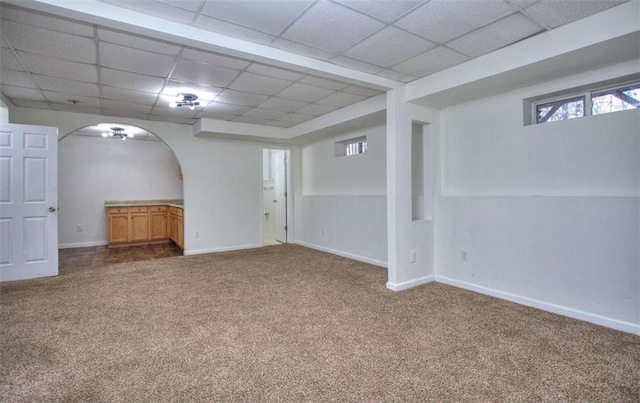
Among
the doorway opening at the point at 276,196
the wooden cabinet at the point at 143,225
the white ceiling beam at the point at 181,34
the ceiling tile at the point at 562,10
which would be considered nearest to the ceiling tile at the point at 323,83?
the white ceiling beam at the point at 181,34

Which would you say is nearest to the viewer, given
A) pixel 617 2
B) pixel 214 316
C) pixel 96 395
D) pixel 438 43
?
pixel 96 395

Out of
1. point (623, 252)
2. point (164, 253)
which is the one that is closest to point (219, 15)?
point (623, 252)

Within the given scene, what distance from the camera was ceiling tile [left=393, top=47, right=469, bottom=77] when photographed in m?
2.83

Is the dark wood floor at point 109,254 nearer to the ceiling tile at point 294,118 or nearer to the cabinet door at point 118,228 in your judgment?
the cabinet door at point 118,228

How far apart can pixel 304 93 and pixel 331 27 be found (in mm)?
1588

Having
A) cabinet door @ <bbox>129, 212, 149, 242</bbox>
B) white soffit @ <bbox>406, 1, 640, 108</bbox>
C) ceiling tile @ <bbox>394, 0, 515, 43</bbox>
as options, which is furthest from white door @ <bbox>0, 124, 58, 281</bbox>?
white soffit @ <bbox>406, 1, 640, 108</bbox>

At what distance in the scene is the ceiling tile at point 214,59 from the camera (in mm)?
2828

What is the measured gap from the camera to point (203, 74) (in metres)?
3.32

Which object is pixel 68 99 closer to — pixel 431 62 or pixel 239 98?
pixel 239 98

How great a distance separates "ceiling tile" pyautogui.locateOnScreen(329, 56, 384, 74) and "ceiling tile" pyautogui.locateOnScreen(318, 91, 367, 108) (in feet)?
2.49

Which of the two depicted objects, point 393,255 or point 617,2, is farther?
point 393,255

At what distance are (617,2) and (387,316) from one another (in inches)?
109

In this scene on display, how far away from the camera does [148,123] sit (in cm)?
529

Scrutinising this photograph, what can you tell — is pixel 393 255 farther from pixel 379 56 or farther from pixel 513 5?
pixel 513 5
